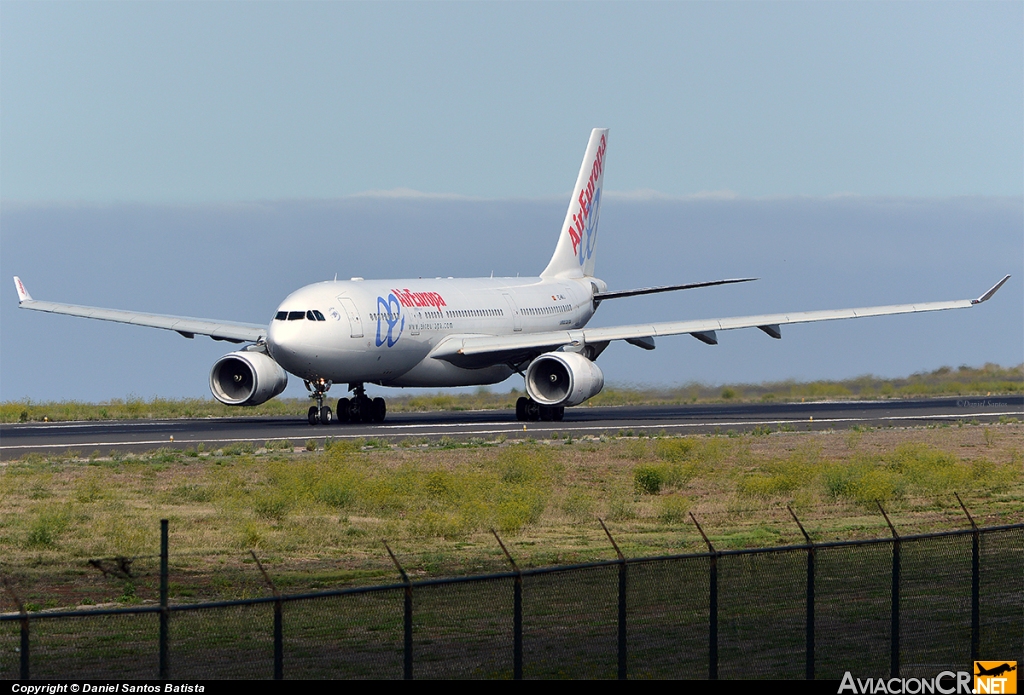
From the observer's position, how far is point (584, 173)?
188ft

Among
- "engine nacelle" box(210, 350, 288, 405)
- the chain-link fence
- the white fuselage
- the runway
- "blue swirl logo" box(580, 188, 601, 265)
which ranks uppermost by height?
"blue swirl logo" box(580, 188, 601, 265)

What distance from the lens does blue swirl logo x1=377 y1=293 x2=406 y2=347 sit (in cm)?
4022

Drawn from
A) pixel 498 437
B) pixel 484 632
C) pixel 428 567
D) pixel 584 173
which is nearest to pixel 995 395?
pixel 584 173

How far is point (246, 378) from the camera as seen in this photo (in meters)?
42.1

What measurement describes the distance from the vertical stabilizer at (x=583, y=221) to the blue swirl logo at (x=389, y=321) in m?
13.7

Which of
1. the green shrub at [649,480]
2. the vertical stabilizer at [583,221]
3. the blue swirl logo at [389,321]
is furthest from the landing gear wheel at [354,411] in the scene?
the green shrub at [649,480]

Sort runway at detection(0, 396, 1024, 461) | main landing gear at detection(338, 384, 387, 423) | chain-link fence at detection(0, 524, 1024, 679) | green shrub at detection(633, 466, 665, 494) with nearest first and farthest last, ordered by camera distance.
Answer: chain-link fence at detection(0, 524, 1024, 679)
green shrub at detection(633, 466, 665, 494)
runway at detection(0, 396, 1024, 461)
main landing gear at detection(338, 384, 387, 423)

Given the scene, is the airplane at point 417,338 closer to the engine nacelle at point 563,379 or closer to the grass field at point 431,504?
the engine nacelle at point 563,379

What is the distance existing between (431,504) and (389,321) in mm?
16007

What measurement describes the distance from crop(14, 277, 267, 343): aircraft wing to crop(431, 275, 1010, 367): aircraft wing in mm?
6137

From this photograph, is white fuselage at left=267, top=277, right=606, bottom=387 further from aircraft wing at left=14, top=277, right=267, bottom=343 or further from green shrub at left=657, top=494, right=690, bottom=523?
green shrub at left=657, top=494, right=690, bottom=523

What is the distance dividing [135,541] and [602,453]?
15.5 meters

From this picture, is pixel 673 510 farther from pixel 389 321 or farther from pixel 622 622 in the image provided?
pixel 389 321

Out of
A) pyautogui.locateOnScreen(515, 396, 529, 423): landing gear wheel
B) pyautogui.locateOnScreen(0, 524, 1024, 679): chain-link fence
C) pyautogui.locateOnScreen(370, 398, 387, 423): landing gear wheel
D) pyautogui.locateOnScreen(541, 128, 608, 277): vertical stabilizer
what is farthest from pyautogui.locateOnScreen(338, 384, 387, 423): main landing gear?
pyautogui.locateOnScreen(0, 524, 1024, 679): chain-link fence
